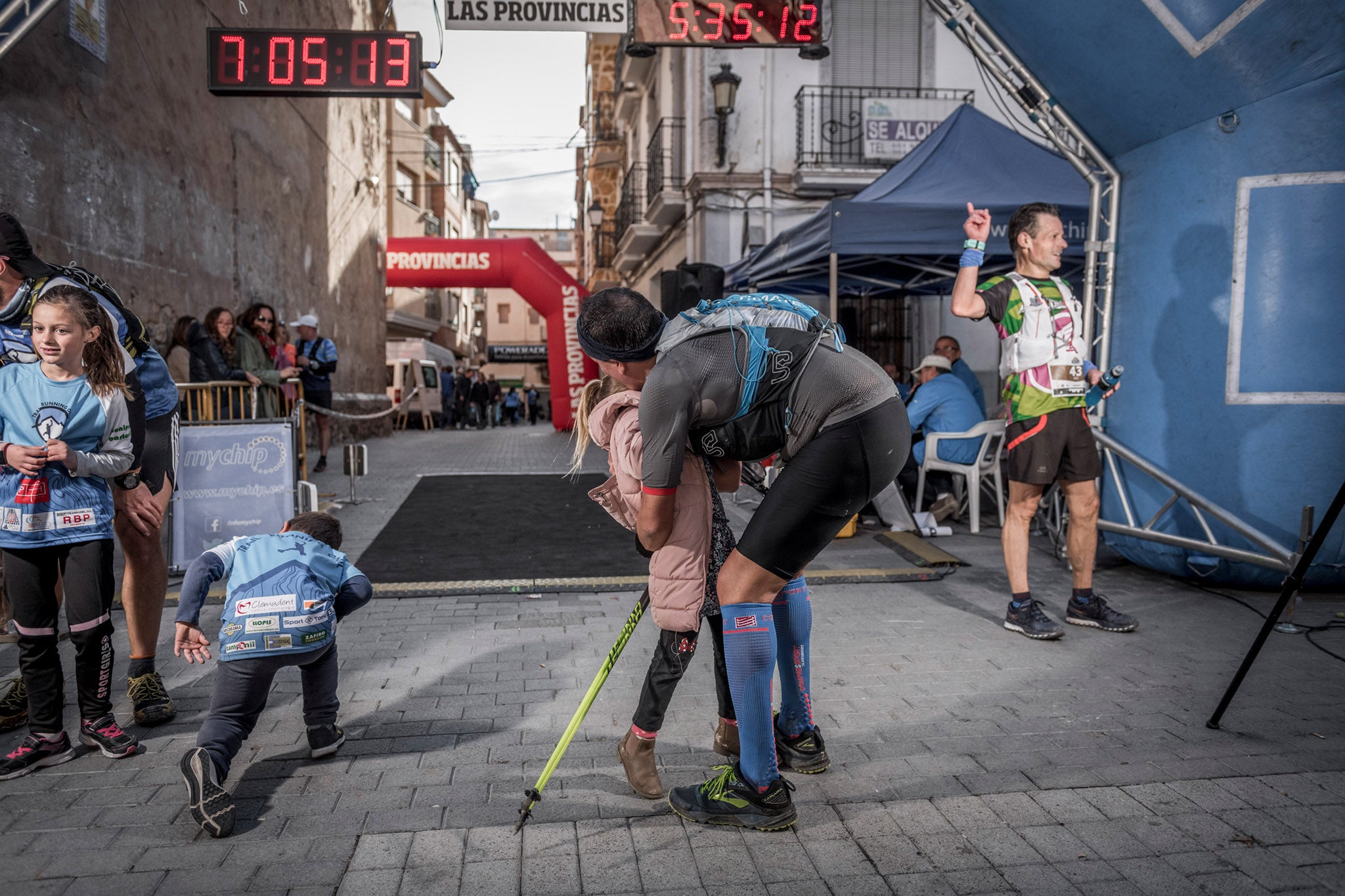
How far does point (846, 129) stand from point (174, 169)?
37.1ft

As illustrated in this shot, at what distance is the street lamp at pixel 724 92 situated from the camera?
15607mm

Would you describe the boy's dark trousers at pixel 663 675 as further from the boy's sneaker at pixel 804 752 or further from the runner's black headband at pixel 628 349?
the runner's black headband at pixel 628 349

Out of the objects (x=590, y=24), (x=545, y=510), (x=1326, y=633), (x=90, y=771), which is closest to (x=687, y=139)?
(x=590, y=24)

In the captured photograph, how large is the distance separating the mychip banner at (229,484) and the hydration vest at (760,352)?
4.29m

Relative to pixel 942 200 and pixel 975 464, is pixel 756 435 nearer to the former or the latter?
pixel 975 464

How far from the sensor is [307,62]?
768cm

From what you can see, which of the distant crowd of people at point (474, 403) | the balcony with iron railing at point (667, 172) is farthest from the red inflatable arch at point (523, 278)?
the distant crowd of people at point (474, 403)

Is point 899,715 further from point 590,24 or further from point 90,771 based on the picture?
point 590,24

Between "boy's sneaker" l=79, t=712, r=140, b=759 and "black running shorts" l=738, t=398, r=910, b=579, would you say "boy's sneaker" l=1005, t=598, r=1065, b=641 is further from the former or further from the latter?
"boy's sneaker" l=79, t=712, r=140, b=759

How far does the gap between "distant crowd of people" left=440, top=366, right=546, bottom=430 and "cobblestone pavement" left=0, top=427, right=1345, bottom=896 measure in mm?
24260

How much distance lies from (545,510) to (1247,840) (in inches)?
262

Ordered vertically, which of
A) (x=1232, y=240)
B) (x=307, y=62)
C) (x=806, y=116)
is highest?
(x=806, y=116)

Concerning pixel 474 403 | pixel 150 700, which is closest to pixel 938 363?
pixel 150 700

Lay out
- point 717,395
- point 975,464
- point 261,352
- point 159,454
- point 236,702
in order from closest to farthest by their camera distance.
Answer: point 717,395 < point 236,702 < point 159,454 < point 975,464 < point 261,352
